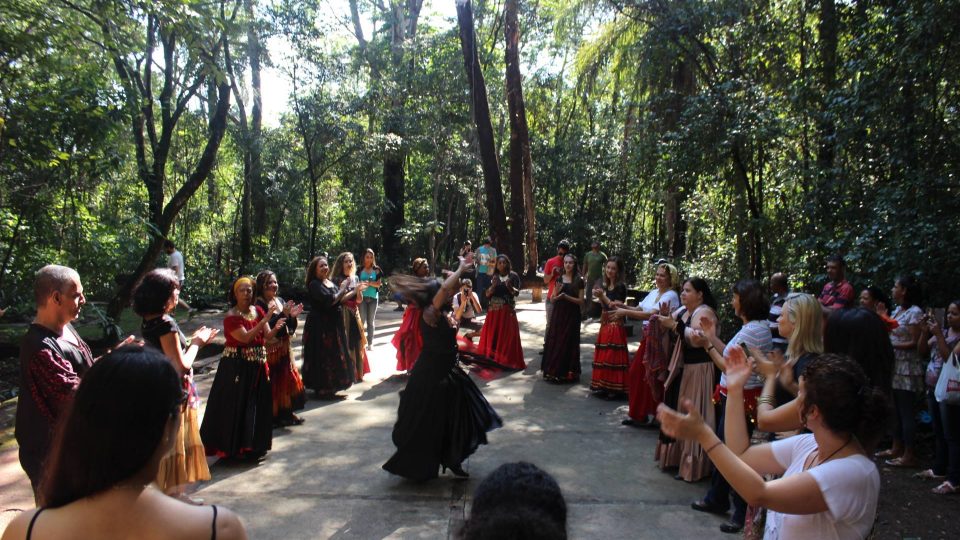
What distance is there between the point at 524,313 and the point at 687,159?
6646mm

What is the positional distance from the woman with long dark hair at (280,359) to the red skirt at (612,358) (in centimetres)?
373

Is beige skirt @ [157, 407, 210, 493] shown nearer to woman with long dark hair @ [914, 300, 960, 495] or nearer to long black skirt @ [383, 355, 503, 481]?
long black skirt @ [383, 355, 503, 481]

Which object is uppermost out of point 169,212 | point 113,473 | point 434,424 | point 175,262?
point 169,212

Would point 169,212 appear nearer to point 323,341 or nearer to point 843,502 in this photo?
point 323,341

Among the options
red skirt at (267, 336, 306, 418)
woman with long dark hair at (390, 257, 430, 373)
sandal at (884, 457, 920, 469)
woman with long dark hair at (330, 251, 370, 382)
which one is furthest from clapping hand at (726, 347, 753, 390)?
woman with long dark hair at (390, 257, 430, 373)

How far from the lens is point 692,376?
208 inches

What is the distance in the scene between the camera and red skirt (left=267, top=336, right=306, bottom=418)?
249 inches

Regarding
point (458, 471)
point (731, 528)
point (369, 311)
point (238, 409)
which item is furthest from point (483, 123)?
point (731, 528)

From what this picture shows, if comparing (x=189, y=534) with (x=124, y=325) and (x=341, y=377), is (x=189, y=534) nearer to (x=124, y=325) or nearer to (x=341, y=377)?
(x=341, y=377)

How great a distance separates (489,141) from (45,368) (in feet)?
44.3

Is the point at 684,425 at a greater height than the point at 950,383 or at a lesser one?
greater

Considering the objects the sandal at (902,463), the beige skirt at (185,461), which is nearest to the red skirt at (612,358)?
the sandal at (902,463)

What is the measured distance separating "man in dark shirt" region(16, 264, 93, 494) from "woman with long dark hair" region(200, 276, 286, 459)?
1970 mm

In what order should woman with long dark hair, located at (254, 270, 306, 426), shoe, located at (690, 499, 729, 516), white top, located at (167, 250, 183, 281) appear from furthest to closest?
1. white top, located at (167, 250, 183, 281)
2. woman with long dark hair, located at (254, 270, 306, 426)
3. shoe, located at (690, 499, 729, 516)
